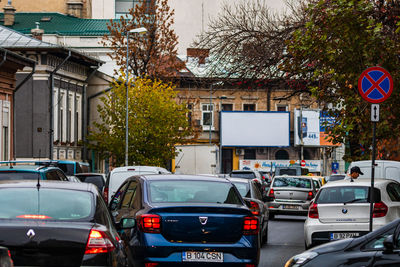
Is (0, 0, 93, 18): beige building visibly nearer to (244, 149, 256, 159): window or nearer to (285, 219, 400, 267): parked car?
(244, 149, 256, 159): window

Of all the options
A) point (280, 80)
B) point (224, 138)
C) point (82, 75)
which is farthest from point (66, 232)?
point (224, 138)

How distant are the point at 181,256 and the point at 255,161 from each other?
221 feet

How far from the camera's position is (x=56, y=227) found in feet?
28.5

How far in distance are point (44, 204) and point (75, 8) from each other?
7008cm

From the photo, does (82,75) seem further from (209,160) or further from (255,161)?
(255,161)

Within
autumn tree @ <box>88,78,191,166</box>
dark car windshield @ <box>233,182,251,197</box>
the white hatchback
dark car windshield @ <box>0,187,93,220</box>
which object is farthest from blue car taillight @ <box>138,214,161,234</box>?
autumn tree @ <box>88,78,191,166</box>

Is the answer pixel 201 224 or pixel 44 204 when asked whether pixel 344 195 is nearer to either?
pixel 201 224

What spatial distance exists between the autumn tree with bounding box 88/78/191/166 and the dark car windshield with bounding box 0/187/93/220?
46117 millimetres

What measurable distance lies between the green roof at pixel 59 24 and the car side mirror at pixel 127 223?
5985 centimetres

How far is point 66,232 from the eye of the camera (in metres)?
8.65

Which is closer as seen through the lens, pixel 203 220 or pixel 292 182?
pixel 203 220

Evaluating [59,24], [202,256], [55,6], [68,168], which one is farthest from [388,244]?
[55,6]

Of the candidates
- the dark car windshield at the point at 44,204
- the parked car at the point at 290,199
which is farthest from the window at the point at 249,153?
the dark car windshield at the point at 44,204

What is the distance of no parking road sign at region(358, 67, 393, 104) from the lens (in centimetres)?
1573
